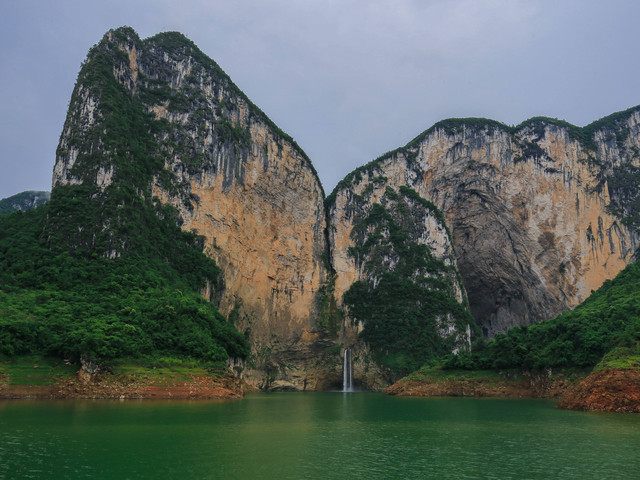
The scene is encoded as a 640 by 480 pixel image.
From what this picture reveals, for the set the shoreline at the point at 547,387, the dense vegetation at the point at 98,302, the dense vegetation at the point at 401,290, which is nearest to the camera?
the shoreline at the point at 547,387

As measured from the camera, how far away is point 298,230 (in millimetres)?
67688

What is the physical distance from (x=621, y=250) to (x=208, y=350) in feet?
200

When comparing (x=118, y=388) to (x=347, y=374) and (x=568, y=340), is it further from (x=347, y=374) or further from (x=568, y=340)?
(x=347, y=374)

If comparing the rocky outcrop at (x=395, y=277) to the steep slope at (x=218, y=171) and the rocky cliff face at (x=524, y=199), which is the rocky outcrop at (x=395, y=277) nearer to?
the rocky cliff face at (x=524, y=199)

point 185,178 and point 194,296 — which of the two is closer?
point 194,296

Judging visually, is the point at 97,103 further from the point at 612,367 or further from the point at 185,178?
the point at 612,367

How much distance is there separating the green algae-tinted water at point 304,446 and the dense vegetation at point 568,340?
14.8 meters

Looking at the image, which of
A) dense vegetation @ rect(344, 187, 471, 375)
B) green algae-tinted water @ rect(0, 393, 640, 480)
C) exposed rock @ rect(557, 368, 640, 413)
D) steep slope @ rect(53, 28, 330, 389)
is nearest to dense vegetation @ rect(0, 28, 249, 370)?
steep slope @ rect(53, 28, 330, 389)

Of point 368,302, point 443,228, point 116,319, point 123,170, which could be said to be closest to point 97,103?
point 123,170

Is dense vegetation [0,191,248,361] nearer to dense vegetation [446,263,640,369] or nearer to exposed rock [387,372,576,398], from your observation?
exposed rock [387,372,576,398]

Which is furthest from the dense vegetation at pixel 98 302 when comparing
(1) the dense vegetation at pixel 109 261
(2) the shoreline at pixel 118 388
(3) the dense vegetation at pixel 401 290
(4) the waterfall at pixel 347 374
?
(3) the dense vegetation at pixel 401 290

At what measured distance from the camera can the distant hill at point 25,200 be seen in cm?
9953

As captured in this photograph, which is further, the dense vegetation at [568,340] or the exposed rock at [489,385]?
the exposed rock at [489,385]

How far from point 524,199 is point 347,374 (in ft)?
119
